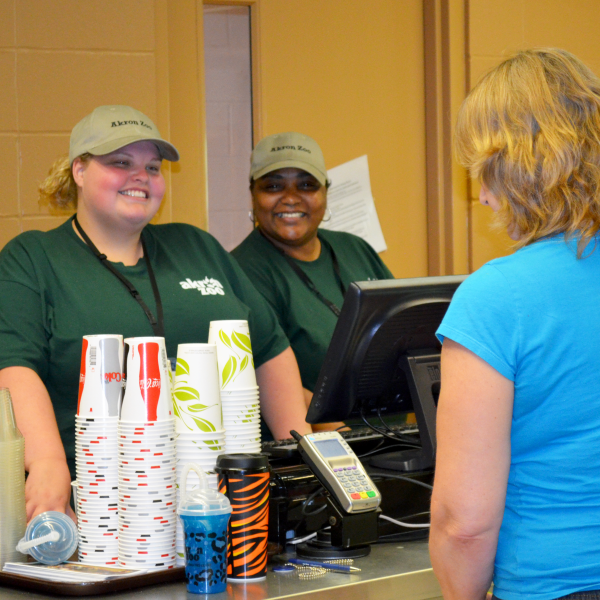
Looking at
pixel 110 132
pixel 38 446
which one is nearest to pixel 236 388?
pixel 38 446

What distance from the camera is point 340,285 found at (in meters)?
2.62

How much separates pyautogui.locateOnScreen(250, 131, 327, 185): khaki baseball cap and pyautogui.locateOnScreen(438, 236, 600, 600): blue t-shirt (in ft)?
5.59

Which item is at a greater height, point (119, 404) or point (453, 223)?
point (453, 223)

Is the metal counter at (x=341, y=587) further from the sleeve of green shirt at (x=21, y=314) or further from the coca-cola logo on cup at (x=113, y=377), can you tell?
the sleeve of green shirt at (x=21, y=314)

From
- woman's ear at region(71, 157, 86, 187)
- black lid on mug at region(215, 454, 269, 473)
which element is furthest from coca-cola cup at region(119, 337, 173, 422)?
woman's ear at region(71, 157, 86, 187)

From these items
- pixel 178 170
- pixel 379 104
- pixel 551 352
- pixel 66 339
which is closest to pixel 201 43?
pixel 178 170

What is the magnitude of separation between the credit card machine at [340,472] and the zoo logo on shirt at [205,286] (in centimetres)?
74

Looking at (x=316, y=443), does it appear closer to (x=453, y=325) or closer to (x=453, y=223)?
(x=453, y=325)

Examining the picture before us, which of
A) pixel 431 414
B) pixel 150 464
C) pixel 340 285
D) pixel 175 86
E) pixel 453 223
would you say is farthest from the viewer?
pixel 453 223

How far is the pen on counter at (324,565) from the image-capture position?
1.21 meters

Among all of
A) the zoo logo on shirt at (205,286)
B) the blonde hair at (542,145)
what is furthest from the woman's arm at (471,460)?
→ the zoo logo on shirt at (205,286)

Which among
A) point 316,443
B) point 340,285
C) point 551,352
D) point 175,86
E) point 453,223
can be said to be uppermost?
point 175,86

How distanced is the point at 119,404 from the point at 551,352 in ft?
2.11

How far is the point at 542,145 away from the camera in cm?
95
